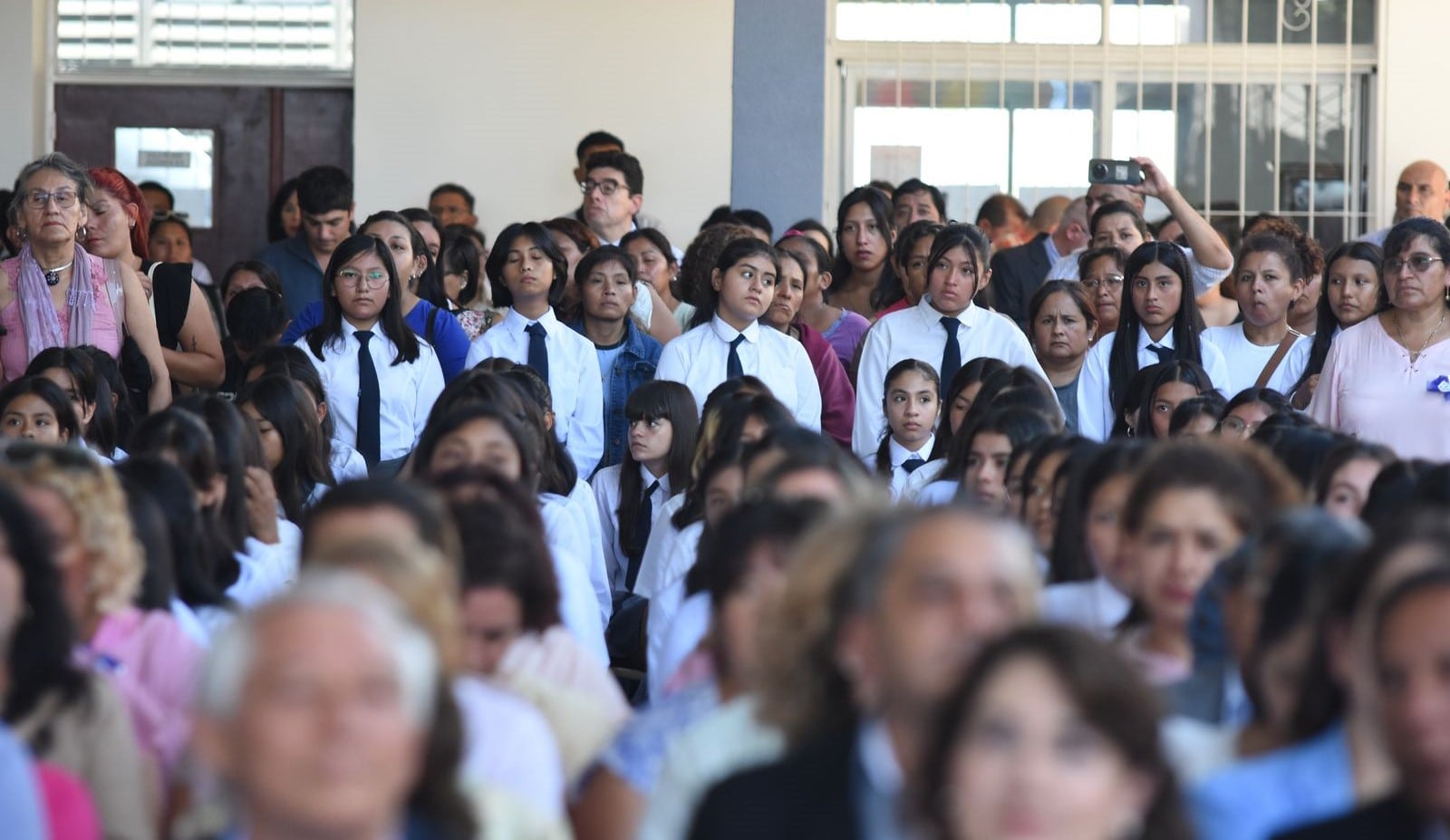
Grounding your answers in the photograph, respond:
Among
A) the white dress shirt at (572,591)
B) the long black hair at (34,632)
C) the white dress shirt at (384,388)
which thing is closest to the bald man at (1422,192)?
the white dress shirt at (384,388)

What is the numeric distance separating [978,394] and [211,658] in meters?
3.70

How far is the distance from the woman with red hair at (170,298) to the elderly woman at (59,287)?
0.89 ft

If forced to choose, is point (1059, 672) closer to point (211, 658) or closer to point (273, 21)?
point (211, 658)

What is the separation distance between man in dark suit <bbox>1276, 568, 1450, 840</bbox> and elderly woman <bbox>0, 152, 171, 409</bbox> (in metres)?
4.54

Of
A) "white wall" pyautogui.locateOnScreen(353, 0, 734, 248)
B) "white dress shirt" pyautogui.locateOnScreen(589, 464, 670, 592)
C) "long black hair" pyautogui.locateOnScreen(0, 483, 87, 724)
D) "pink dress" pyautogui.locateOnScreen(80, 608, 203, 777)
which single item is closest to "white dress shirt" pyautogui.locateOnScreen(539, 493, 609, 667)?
"pink dress" pyautogui.locateOnScreen(80, 608, 203, 777)

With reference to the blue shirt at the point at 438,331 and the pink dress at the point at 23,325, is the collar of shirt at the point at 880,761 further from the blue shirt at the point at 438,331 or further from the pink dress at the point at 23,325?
the blue shirt at the point at 438,331

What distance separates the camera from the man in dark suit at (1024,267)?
8484mm

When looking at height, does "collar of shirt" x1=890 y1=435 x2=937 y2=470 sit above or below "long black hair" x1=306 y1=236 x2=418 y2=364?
below

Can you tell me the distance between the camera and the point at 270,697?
2146 mm

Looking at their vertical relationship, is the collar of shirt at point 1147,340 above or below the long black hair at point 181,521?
above

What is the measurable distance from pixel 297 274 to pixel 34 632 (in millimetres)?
5367

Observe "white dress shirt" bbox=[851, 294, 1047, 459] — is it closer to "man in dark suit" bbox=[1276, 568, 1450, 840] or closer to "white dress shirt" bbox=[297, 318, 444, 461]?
"white dress shirt" bbox=[297, 318, 444, 461]

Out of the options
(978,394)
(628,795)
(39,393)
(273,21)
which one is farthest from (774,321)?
(628,795)

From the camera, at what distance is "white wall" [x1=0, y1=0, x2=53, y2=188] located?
32.1 ft
